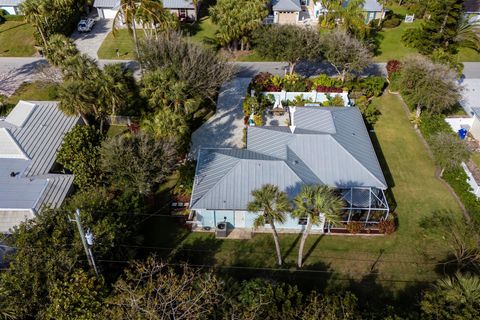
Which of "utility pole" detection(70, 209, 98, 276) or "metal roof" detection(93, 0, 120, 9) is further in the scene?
"metal roof" detection(93, 0, 120, 9)

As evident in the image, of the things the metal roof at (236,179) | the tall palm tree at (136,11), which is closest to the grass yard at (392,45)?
the tall palm tree at (136,11)

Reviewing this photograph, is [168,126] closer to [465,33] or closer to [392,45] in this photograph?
[392,45]

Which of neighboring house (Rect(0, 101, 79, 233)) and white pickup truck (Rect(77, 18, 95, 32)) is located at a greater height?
white pickup truck (Rect(77, 18, 95, 32))

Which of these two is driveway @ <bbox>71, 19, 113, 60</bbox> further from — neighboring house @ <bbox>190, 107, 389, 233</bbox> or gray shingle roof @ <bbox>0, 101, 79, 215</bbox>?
neighboring house @ <bbox>190, 107, 389, 233</bbox>

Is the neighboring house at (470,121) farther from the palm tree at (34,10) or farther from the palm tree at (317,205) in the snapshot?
A: the palm tree at (34,10)

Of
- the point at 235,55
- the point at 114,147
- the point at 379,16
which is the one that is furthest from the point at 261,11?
the point at 114,147

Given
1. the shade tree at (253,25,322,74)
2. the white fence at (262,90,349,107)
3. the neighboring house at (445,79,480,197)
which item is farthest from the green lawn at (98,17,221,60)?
the neighboring house at (445,79,480,197)

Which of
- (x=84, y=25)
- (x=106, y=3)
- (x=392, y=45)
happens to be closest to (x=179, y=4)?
(x=106, y=3)

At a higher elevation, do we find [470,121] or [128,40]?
[128,40]
